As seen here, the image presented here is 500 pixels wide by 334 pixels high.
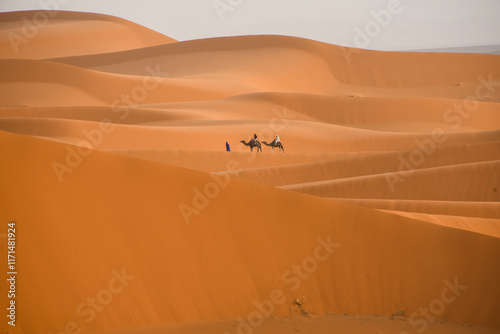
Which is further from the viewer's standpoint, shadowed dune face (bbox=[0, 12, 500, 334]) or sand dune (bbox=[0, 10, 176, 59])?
sand dune (bbox=[0, 10, 176, 59])

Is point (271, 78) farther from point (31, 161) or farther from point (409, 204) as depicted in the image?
point (31, 161)

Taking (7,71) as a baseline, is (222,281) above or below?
below

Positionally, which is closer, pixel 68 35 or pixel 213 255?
pixel 213 255

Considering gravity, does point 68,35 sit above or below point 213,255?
above

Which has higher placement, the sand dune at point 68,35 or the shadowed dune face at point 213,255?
the sand dune at point 68,35

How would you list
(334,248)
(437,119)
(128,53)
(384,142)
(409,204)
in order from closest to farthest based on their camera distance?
(334,248)
(409,204)
(384,142)
(437,119)
(128,53)

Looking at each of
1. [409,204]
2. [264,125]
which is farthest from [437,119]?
[409,204]

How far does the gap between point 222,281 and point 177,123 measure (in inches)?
840

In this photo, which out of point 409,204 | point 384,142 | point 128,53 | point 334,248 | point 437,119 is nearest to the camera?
point 334,248

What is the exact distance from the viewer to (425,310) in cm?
691

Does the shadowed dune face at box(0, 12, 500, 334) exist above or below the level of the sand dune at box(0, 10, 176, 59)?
below

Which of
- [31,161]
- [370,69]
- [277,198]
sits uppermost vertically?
[370,69]

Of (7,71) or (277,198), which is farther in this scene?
(7,71)

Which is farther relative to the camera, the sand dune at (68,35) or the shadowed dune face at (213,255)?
the sand dune at (68,35)
